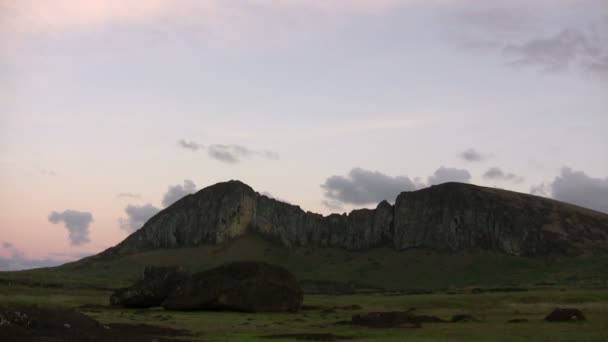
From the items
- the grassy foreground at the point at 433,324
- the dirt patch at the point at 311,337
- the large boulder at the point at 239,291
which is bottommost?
the dirt patch at the point at 311,337

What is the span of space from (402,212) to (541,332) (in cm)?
15027

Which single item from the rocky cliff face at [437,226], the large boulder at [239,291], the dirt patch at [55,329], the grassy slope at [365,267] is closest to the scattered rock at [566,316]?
the dirt patch at [55,329]

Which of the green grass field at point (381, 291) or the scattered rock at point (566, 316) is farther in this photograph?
the scattered rock at point (566, 316)

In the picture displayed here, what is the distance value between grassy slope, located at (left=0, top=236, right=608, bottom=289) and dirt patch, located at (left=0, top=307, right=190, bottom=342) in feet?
273

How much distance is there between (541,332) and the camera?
37031mm

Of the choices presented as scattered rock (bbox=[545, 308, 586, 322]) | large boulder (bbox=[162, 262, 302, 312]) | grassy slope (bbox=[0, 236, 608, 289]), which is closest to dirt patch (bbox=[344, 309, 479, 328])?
Answer: scattered rock (bbox=[545, 308, 586, 322])

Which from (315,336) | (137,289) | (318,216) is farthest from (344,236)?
(315,336)

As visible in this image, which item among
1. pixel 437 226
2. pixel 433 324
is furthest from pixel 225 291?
pixel 437 226

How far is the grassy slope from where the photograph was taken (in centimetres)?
13775

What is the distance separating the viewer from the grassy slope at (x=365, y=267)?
137750 mm

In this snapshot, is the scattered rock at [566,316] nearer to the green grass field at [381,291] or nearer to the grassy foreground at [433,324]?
the grassy foreground at [433,324]

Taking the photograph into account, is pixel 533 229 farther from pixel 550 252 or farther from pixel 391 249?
pixel 391 249

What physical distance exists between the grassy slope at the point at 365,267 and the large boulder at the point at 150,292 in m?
52.4

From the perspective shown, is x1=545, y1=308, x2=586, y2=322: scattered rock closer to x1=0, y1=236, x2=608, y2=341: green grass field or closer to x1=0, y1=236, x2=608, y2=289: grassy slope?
x1=0, y1=236, x2=608, y2=341: green grass field
